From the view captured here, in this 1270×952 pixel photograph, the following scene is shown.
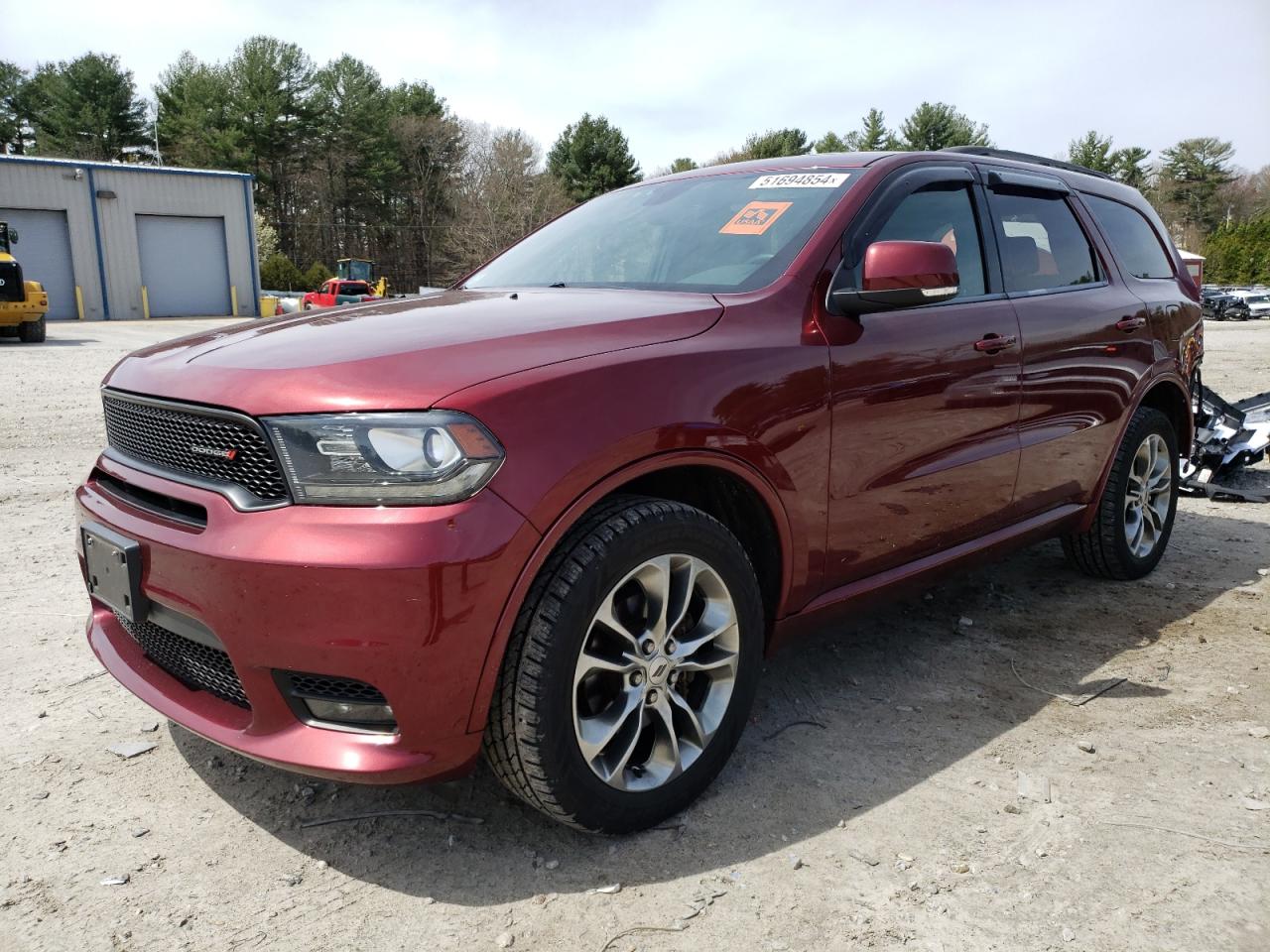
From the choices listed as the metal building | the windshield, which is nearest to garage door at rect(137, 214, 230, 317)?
the metal building

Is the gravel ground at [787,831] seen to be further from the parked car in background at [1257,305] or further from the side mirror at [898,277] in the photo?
the parked car in background at [1257,305]

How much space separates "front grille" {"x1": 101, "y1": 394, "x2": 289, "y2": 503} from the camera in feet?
6.72

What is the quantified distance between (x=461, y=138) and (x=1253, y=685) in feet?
192

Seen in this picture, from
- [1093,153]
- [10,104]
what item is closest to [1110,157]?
[1093,153]

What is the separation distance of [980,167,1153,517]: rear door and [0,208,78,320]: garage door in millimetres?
33786

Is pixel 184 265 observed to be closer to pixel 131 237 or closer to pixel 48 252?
pixel 131 237

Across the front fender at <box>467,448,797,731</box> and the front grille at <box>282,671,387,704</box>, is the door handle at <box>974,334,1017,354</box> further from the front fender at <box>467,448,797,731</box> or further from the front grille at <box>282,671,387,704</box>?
the front grille at <box>282,671,387,704</box>

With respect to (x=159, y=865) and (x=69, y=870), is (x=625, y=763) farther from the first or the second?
(x=69, y=870)

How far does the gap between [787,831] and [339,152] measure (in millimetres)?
56372

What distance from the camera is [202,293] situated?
34.5m

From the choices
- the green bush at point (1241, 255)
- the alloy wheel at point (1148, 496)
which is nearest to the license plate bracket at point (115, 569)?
the alloy wheel at point (1148, 496)

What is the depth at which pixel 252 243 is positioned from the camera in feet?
116

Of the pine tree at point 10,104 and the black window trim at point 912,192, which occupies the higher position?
the pine tree at point 10,104

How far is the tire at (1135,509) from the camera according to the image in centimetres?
416
